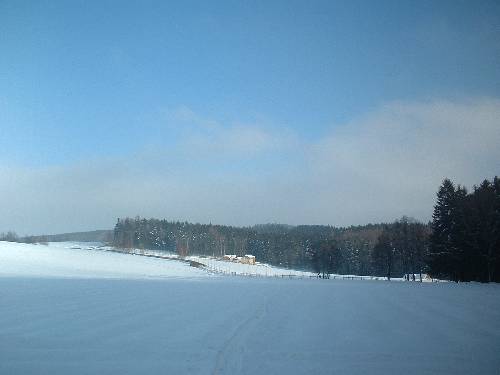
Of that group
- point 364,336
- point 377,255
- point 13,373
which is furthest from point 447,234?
point 13,373

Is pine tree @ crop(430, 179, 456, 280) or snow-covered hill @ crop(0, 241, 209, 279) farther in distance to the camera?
snow-covered hill @ crop(0, 241, 209, 279)

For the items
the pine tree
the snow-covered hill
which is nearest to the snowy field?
the pine tree

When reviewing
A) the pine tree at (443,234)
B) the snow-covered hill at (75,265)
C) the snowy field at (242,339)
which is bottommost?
the snow-covered hill at (75,265)

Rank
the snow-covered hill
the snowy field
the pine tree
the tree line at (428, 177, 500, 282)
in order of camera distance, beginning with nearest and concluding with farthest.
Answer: the snowy field → the tree line at (428, 177, 500, 282) → the pine tree → the snow-covered hill

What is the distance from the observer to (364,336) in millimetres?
11570

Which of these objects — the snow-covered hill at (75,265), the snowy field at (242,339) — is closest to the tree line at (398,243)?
the snowy field at (242,339)

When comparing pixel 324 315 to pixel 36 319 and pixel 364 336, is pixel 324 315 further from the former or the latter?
pixel 36 319

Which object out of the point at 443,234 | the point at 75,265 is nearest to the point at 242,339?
the point at 443,234

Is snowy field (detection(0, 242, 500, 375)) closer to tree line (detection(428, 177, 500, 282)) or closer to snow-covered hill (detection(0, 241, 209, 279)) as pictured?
tree line (detection(428, 177, 500, 282))

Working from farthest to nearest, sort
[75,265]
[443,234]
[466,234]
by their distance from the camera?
1. [75,265]
2. [443,234]
3. [466,234]

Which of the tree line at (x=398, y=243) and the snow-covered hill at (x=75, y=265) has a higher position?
the tree line at (x=398, y=243)

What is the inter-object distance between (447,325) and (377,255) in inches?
2871

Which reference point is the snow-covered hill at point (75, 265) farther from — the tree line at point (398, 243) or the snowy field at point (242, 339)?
the snowy field at point (242, 339)

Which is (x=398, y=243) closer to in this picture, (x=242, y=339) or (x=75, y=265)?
(x=75, y=265)
